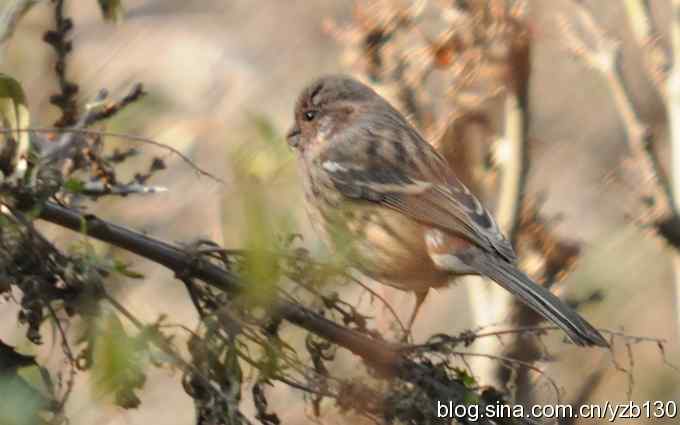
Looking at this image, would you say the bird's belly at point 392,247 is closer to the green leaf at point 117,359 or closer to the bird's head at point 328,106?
the bird's head at point 328,106

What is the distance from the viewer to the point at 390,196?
5297mm

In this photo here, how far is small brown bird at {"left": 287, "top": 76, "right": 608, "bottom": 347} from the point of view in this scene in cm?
503

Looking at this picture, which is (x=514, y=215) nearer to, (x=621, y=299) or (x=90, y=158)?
(x=621, y=299)

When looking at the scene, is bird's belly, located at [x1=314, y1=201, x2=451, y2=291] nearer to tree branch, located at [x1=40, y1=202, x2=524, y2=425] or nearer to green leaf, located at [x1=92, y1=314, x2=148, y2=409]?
tree branch, located at [x1=40, y1=202, x2=524, y2=425]

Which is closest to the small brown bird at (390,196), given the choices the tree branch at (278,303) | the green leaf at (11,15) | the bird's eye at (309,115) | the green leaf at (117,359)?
the bird's eye at (309,115)

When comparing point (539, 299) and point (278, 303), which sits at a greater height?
point (539, 299)

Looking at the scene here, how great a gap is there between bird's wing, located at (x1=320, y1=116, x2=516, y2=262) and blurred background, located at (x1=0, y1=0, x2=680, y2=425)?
41 cm

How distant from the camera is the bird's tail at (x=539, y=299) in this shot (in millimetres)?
3875

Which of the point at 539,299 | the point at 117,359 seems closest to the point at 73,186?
the point at 117,359

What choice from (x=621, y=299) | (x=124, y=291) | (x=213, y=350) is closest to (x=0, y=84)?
(x=124, y=291)

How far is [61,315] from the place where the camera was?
298cm

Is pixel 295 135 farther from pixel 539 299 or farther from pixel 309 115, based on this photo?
pixel 539 299

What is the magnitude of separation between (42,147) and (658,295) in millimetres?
4966

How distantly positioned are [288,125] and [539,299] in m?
3.80
